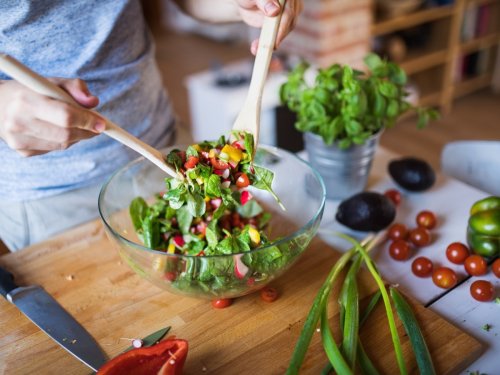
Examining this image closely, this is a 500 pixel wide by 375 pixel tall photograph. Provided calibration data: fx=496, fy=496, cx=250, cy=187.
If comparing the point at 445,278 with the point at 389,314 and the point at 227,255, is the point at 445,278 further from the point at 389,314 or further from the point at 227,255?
the point at 227,255

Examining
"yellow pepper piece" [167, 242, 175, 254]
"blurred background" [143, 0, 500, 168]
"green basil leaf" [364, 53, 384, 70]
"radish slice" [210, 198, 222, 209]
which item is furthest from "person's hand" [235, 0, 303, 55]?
"blurred background" [143, 0, 500, 168]

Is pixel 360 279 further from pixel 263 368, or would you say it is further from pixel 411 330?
pixel 263 368

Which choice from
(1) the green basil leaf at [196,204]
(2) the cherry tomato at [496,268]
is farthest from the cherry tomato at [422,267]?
(1) the green basil leaf at [196,204]

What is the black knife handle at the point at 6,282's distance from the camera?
906 millimetres

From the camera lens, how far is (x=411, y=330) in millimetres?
802

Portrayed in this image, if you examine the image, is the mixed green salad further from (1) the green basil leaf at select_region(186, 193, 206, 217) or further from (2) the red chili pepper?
(2) the red chili pepper

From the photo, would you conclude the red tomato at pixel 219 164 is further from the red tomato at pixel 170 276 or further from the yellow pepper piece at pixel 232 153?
the red tomato at pixel 170 276

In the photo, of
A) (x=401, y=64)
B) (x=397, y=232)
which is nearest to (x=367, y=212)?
(x=397, y=232)

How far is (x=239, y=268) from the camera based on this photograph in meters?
0.81

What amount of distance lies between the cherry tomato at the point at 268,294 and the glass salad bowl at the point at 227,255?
0.09 ft

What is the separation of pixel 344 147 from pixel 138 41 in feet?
1.88

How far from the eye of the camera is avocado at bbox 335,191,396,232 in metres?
1.04

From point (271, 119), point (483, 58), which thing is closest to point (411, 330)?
point (271, 119)

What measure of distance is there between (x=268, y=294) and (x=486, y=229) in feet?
1.44
